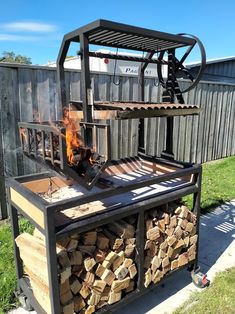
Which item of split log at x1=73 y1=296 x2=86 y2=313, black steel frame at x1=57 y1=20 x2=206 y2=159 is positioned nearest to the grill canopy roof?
black steel frame at x1=57 y1=20 x2=206 y2=159

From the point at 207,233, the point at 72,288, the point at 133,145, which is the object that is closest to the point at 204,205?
the point at 207,233

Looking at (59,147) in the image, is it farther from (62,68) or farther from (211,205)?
(211,205)

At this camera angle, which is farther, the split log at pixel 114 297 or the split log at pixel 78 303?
the split log at pixel 114 297

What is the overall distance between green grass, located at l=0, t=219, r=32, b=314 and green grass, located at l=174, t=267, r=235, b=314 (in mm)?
1306

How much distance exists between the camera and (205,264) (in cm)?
288

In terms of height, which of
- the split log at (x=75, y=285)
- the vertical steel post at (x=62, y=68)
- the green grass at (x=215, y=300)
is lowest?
the green grass at (x=215, y=300)

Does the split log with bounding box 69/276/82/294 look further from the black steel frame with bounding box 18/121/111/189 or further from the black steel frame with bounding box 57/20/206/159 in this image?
the black steel frame with bounding box 57/20/206/159

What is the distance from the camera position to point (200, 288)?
2.51 meters

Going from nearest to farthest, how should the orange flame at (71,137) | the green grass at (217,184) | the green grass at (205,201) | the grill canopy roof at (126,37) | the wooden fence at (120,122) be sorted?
the grill canopy roof at (126,37)
the orange flame at (71,137)
the green grass at (205,201)
the wooden fence at (120,122)
the green grass at (217,184)

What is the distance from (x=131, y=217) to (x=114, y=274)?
1.34ft

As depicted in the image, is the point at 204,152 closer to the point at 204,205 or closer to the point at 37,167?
the point at 204,205

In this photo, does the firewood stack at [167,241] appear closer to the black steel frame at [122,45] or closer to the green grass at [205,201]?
the black steel frame at [122,45]

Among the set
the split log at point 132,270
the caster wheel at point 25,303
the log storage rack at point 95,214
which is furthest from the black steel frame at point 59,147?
the caster wheel at point 25,303

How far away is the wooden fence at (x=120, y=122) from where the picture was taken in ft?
11.1
